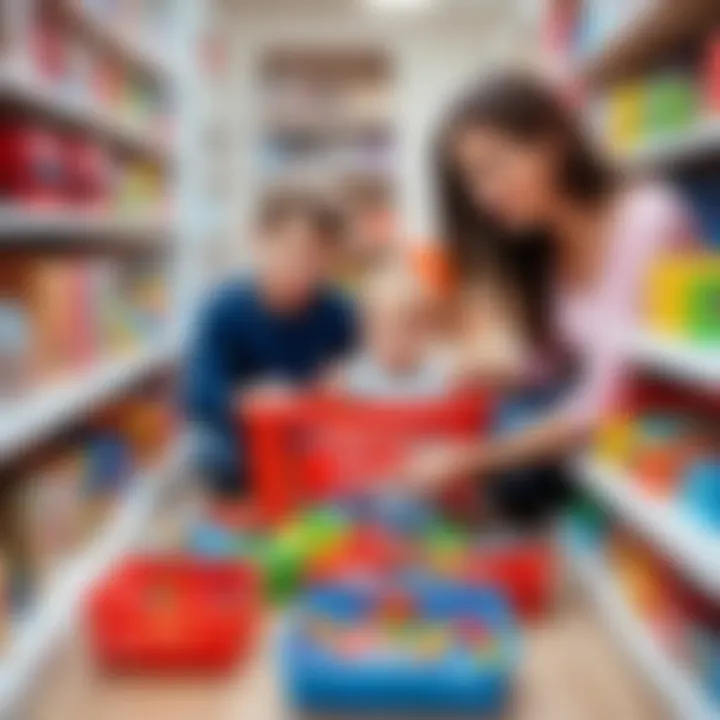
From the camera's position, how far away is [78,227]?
3.53 metres

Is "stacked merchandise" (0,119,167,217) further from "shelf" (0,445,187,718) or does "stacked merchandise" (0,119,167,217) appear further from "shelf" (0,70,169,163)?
"shelf" (0,445,187,718)

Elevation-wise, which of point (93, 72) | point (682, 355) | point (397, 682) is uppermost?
point (93, 72)

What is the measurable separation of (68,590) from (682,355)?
1630mm

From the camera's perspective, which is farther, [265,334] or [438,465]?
[265,334]

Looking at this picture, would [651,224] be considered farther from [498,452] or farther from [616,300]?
[498,452]

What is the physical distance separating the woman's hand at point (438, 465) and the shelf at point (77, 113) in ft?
4.13

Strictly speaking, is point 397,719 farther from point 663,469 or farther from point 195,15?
point 195,15

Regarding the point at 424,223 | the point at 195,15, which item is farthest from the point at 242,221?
the point at 195,15

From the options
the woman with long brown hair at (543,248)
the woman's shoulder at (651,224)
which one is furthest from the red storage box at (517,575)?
the woman's shoulder at (651,224)

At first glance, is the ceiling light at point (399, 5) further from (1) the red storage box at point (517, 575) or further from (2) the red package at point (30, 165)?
(1) the red storage box at point (517, 575)

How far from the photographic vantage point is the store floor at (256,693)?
8.71ft

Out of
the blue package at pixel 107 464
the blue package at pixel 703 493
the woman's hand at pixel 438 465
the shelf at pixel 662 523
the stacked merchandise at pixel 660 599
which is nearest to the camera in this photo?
the shelf at pixel 662 523

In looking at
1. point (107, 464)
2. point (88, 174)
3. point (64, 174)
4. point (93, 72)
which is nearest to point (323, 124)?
point (93, 72)

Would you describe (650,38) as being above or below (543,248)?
above
